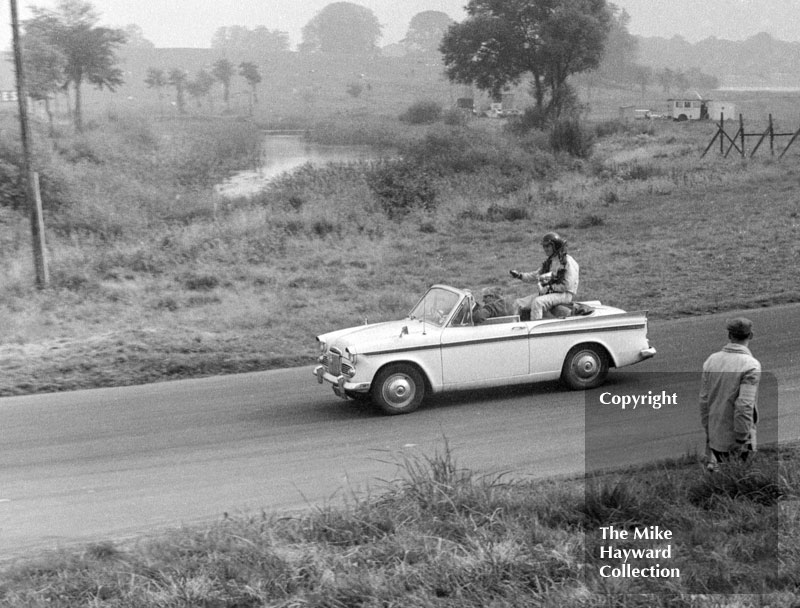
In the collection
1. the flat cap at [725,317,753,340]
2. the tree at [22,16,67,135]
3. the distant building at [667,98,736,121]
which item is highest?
the tree at [22,16,67,135]

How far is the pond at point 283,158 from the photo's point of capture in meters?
47.1

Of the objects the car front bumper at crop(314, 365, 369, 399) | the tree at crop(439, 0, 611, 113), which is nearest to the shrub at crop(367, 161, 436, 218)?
the car front bumper at crop(314, 365, 369, 399)

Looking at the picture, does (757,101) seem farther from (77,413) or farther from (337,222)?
(77,413)

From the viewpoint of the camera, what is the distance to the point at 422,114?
80750 mm

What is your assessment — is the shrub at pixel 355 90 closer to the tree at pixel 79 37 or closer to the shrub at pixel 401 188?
the tree at pixel 79 37

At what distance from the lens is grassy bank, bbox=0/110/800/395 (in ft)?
51.1

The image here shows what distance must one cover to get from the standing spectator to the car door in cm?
365

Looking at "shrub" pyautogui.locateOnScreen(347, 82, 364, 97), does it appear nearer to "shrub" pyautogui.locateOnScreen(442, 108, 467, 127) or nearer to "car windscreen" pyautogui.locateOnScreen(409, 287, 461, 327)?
"shrub" pyautogui.locateOnScreen(442, 108, 467, 127)

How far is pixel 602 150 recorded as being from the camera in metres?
57.4

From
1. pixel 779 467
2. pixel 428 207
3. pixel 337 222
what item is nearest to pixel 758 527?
pixel 779 467

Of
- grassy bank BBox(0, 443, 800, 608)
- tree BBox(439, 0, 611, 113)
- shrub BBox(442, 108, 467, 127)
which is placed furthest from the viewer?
shrub BBox(442, 108, 467, 127)

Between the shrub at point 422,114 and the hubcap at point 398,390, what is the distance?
70.0 metres

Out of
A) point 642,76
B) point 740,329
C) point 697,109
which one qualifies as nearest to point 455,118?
point 697,109

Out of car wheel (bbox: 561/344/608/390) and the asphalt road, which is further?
car wheel (bbox: 561/344/608/390)
